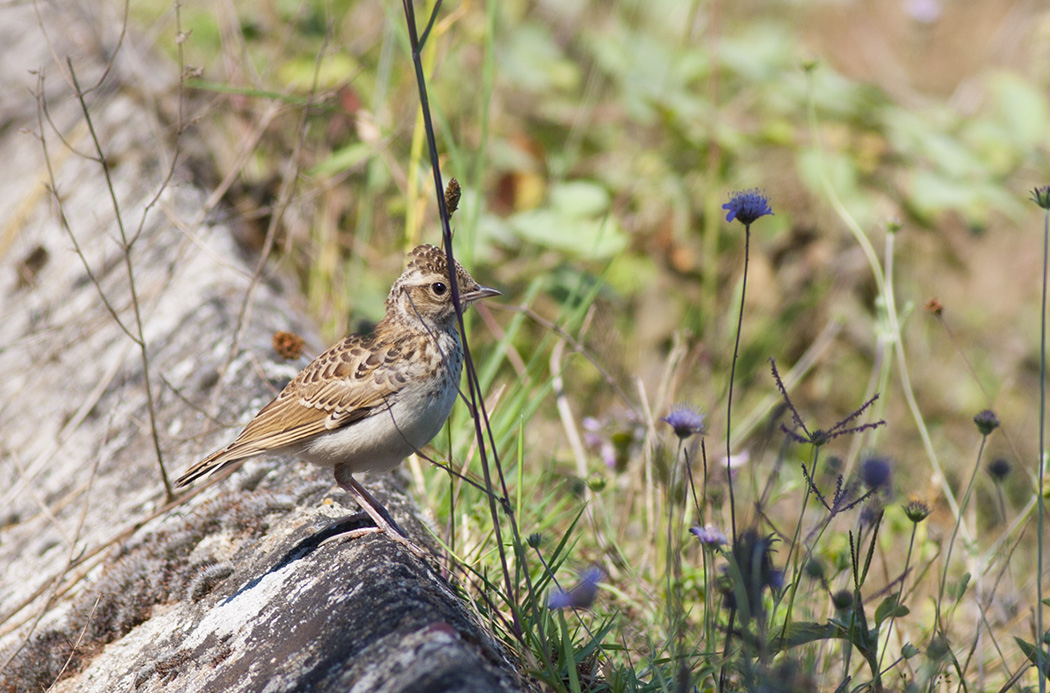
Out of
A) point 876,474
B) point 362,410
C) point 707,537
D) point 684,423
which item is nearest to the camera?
point 876,474

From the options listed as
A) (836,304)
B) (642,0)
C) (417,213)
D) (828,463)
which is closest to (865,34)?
(642,0)

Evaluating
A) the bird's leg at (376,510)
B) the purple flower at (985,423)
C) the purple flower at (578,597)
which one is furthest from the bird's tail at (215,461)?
the purple flower at (985,423)

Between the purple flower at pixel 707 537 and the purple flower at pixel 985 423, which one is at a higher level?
the purple flower at pixel 707 537

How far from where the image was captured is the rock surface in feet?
8.03

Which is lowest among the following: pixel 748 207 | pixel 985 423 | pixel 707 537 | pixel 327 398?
pixel 985 423

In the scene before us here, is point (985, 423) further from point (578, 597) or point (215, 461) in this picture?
point (215, 461)

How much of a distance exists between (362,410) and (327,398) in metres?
0.16

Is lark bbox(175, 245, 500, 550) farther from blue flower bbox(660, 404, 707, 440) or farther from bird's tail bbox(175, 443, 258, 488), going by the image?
blue flower bbox(660, 404, 707, 440)

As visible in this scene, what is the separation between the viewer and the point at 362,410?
339 centimetres

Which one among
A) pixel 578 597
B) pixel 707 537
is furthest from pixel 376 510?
pixel 707 537

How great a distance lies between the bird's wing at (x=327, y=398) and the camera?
3.25 meters

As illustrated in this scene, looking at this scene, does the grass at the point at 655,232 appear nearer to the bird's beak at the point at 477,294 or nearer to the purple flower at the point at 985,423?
the bird's beak at the point at 477,294

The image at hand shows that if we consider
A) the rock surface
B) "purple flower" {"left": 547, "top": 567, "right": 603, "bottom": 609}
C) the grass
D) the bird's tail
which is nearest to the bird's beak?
the grass

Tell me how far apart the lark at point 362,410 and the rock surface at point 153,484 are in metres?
0.22
